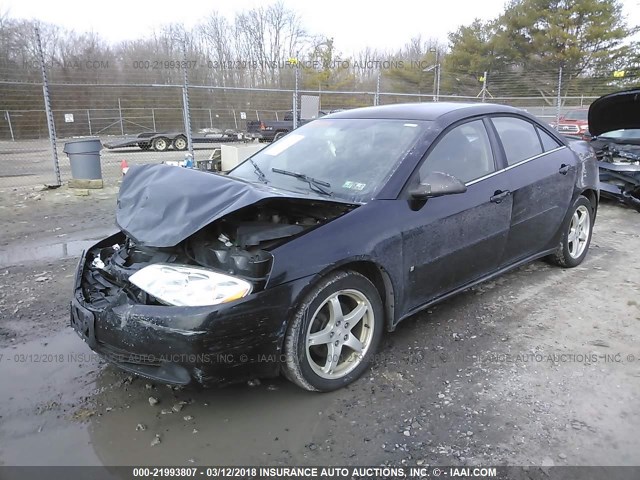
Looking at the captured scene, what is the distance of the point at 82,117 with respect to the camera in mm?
16844

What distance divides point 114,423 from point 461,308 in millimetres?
2626

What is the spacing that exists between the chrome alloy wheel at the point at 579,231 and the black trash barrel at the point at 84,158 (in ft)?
26.6

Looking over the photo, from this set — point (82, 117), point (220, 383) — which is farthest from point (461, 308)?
point (82, 117)

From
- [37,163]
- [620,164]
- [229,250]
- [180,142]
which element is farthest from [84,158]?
[180,142]

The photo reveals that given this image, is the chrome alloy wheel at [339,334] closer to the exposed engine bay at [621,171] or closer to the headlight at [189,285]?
the headlight at [189,285]

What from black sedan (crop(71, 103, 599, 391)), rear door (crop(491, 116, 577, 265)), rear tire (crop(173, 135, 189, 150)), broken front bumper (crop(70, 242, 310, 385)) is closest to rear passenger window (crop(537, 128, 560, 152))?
rear door (crop(491, 116, 577, 265))

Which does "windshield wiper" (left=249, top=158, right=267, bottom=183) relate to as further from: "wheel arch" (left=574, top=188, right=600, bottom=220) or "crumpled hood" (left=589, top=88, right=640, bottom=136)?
"crumpled hood" (left=589, top=88, right=640, bottom=136)

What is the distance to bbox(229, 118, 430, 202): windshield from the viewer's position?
3.14 metres

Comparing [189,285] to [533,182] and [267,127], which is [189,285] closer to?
[533,182]

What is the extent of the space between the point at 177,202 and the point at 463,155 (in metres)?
2.05

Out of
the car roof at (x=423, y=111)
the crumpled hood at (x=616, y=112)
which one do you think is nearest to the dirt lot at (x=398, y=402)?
the car roof at (x=423, y=111)

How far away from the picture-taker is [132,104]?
702 inches

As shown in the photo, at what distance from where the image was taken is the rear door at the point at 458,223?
3078mm

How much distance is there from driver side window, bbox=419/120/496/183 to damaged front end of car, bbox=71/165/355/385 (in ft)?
2.83
